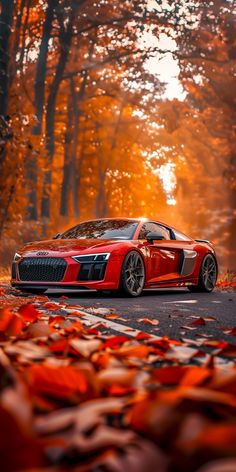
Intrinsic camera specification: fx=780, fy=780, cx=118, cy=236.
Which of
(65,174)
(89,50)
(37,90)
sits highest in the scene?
(89,50)

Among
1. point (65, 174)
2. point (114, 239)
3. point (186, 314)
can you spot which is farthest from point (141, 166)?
point (186, 314)

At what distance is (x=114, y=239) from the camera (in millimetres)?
11086

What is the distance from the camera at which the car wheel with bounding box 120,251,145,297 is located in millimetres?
10523

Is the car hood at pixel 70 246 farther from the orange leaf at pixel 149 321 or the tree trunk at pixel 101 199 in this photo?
the tree trunk at pixel 101 199

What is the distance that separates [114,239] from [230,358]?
687 cm

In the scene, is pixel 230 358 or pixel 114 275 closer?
pixel 230 358

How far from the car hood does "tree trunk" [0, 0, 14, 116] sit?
6.73 meters

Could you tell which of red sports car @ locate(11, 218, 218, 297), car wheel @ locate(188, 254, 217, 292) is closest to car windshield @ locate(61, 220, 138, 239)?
red sports car @ locate(11, 218, 218, 297)

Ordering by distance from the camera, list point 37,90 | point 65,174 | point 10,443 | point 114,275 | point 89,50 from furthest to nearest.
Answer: point 65,174 → point 89,50 → point 37,90 → point 114,275 → point 10,443

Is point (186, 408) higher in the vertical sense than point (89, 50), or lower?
lower

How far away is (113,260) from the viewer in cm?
1038

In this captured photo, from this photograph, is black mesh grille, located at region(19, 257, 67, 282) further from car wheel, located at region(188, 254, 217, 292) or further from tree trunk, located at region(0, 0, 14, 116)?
tree trunk, located at region(0, 0, 14, 116)

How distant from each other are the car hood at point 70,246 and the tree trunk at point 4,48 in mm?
6728

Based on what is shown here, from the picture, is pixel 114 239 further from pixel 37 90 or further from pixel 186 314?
pixel 37 90
